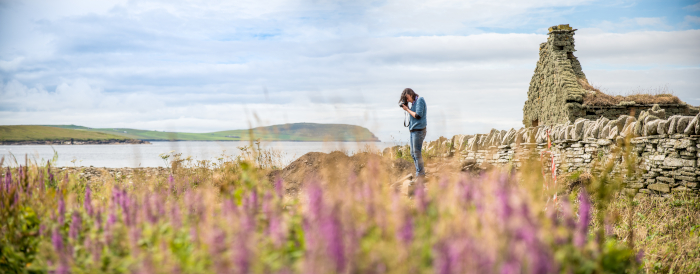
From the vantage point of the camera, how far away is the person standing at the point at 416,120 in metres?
8.19

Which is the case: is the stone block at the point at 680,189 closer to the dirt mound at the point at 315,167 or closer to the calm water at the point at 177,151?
the calm water at the point at 177,151

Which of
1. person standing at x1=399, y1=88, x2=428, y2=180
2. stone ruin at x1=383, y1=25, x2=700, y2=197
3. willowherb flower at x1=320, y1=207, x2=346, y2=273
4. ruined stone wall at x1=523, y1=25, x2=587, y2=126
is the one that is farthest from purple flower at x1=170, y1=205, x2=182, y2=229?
ruined stone wall at x1=523, y1=25, x2=587, y2=126

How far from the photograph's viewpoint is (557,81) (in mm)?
15906

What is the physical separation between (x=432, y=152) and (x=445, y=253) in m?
12.1

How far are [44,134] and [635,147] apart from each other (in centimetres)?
7638

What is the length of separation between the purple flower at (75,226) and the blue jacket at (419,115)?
5967mm

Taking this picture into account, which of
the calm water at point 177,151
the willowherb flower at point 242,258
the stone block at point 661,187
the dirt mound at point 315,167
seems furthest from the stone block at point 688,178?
the willowherb flower at point 242,258

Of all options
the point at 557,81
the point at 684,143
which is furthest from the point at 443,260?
the point at 557,81

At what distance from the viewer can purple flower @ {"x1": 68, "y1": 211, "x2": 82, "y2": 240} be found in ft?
9.86

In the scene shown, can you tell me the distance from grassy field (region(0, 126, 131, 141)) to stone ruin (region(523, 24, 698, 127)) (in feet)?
197

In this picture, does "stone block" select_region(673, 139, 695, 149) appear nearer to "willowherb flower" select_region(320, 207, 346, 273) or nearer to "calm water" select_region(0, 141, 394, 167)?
"calm water" select_region(0, 141, 394, 167)

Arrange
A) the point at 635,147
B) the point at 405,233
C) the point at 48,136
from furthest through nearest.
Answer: the point at 48,136 → the point at 635,147 → the point at 405,233

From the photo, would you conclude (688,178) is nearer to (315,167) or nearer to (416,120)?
(416,120)

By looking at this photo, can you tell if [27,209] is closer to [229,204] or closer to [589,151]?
[229,204]
